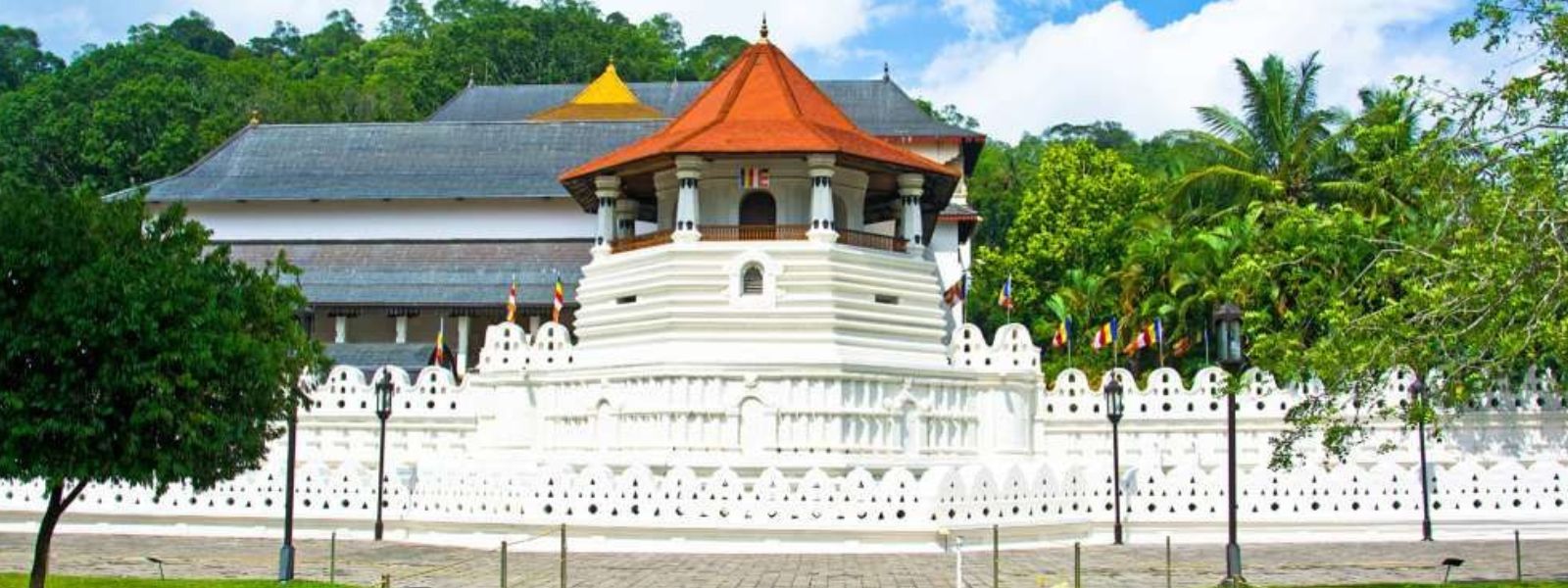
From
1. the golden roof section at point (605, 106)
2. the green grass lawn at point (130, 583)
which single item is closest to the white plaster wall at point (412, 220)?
the golden roof section at point (605, 106)

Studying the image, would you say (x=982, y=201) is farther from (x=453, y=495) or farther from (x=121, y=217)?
(x=121, y=217)

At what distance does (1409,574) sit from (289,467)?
1283 centimetres

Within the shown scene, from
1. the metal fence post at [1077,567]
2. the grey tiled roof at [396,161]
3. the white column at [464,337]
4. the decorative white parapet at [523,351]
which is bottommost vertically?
the metal fence post at [1077,567]

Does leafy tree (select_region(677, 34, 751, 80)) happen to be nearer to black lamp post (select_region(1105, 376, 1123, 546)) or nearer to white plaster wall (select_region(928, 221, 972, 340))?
white plaster wall (select_region(928, 221, 972, 340))

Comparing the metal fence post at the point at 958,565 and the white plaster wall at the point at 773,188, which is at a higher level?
the white plaster wall at the point at 773,188

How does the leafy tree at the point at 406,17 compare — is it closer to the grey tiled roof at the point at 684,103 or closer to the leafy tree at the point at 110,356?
the grey tiled roof at the point at 684,103

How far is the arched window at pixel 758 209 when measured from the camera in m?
31.4

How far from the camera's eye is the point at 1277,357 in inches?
712

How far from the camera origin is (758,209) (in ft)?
103

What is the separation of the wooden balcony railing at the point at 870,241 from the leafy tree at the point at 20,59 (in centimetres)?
8937

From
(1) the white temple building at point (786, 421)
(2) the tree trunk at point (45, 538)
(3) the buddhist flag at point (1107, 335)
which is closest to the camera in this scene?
(2) the tree trunk at point (45, 538)

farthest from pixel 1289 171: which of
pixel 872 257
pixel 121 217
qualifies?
pixel 121 217

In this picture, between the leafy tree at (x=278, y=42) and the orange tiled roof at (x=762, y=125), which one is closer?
the orange tiled roof at (x=762, y=125)

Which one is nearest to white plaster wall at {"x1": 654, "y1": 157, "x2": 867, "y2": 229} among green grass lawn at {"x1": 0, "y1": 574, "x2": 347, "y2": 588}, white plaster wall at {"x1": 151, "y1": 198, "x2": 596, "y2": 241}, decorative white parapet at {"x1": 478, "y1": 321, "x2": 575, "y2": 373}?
decorative white parapet at {"x1": 478, "y1": 321, "x2": 575, "y2": 373}
